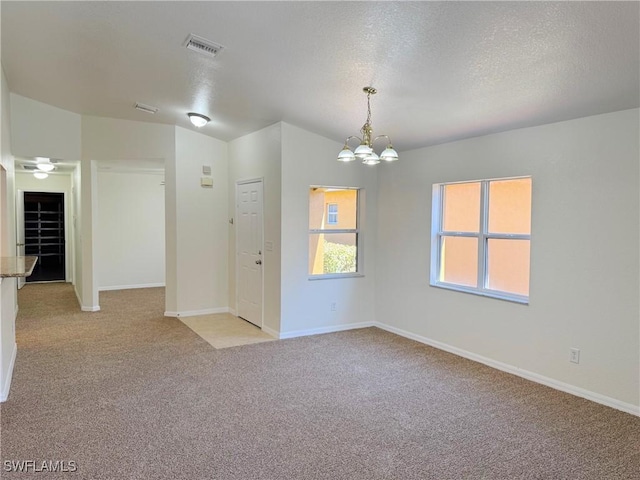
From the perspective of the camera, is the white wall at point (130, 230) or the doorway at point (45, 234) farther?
the doorway at point (45, 234)

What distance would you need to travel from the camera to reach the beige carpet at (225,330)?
497 cm

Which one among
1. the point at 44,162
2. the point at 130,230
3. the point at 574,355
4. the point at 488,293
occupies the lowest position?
the point at 574,355

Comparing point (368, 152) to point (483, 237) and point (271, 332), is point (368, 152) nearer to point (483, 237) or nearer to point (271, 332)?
point (483, 237)

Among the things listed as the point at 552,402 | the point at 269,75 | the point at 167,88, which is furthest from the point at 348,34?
the point at 552,402

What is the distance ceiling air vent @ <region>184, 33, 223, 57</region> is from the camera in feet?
10.1

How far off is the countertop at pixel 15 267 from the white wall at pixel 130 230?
5.42 metres

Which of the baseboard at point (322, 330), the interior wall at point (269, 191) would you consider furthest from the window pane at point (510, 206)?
the interior wall at point (269, 191)

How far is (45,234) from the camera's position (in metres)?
9.53

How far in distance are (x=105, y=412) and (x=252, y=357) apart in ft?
5.12

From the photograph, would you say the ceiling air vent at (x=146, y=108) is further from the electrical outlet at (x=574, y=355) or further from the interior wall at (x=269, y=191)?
the electrical outlet at (x=574, y=355)

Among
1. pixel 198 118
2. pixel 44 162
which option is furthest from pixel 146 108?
pixel 44 162

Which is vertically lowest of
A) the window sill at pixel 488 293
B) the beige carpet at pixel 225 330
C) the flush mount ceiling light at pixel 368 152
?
the beige carpet at pixel 225 330

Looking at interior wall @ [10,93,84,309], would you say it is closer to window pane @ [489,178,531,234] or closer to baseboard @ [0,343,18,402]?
baseboard @ [0,343,18,402]

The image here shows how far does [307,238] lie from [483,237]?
2041 millimetres
